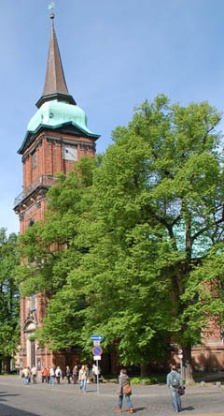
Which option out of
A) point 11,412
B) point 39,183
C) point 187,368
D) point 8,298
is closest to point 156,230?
point 187,368

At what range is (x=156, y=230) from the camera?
2734cm

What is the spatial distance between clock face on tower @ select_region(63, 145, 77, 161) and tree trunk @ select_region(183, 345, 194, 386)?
940 inches

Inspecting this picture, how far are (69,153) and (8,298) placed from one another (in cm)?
1697

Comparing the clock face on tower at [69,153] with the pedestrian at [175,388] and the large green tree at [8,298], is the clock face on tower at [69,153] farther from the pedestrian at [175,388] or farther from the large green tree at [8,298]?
the pedestrian at [175,388]

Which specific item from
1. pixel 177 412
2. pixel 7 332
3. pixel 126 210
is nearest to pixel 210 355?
pixel 7 332

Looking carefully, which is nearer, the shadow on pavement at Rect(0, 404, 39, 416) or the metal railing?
the shadow on pavement at Rect(0, 404, 39, 416)

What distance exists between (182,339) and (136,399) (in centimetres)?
654

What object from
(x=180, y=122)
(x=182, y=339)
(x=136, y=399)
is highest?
(x=180, y=122)

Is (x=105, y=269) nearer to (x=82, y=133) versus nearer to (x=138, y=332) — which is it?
(x=138, y=332)

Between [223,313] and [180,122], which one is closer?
[223,313]

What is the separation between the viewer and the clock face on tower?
156 feet

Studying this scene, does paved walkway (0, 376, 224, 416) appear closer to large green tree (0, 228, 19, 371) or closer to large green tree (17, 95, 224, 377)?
large green tree (17, 95, 224, 377)

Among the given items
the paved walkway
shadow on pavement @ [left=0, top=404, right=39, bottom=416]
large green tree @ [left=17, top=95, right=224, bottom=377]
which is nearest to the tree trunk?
large green tree @ [left=17, top=95, right=224, bottom=377]

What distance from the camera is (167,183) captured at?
87.7 ft
